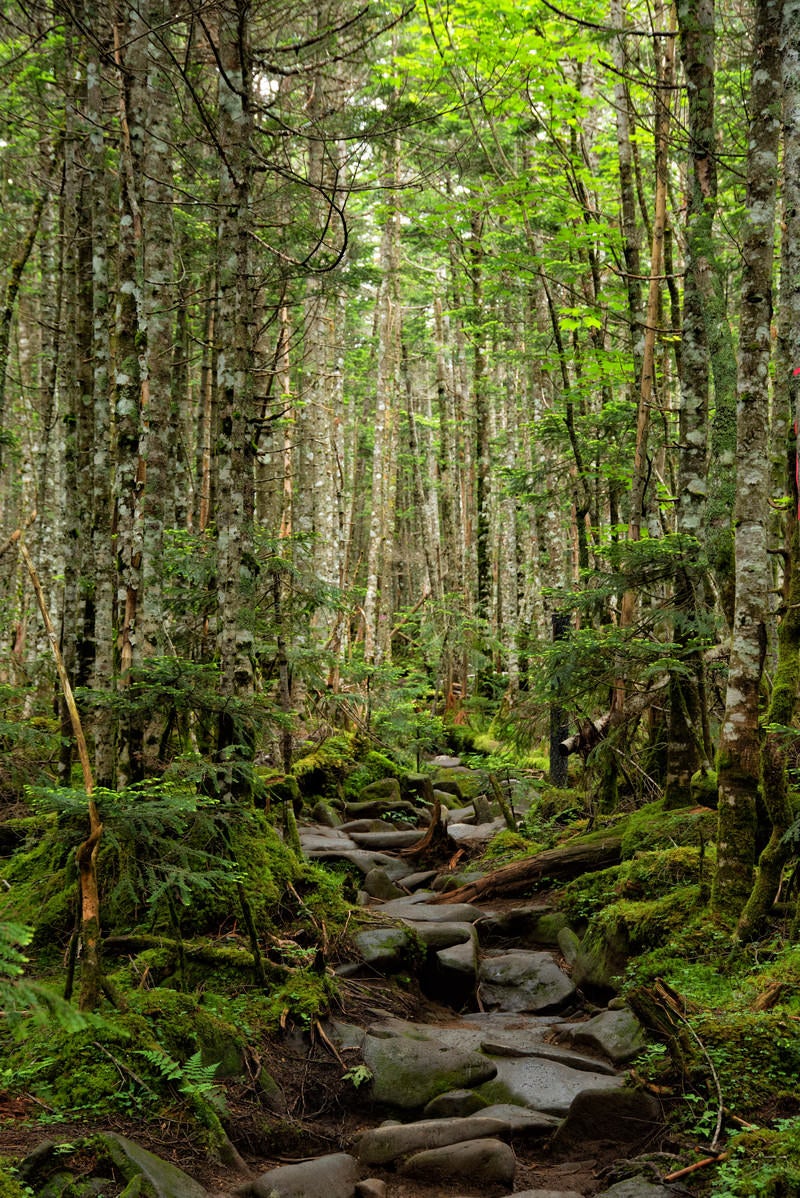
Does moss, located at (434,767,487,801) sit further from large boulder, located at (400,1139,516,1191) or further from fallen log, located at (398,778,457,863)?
large boulder, located at (400,1139,516,1191)

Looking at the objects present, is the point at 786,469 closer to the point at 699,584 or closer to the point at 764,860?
the point at 699,584

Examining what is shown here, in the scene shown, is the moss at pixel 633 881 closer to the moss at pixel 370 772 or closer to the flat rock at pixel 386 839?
the flat rock at pixel 386 839

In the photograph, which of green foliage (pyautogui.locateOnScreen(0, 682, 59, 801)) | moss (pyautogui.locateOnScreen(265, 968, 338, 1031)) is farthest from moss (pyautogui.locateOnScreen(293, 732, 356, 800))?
moss (pyautogui.locateOnScreen(265, 968, 338, 1031))

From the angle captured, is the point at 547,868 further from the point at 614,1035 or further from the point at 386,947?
the point at 614,1035

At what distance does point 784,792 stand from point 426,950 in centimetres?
340

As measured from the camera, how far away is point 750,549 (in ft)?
20.2

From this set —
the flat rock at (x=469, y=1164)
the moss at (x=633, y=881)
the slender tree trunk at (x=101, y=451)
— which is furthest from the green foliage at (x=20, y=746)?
the moss at (x=633, y=881)

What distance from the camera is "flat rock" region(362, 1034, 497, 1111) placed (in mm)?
5430

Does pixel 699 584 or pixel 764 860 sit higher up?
pixel 699 584

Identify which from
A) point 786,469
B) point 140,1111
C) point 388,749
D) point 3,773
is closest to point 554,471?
point 786,469

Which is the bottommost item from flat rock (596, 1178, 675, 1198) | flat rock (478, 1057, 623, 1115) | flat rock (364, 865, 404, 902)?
flat rock (364, 865, 404, 902)

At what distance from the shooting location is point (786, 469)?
8875mm

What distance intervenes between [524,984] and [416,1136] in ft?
8.93

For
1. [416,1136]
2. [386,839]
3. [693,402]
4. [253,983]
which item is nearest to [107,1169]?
[416,1136]
